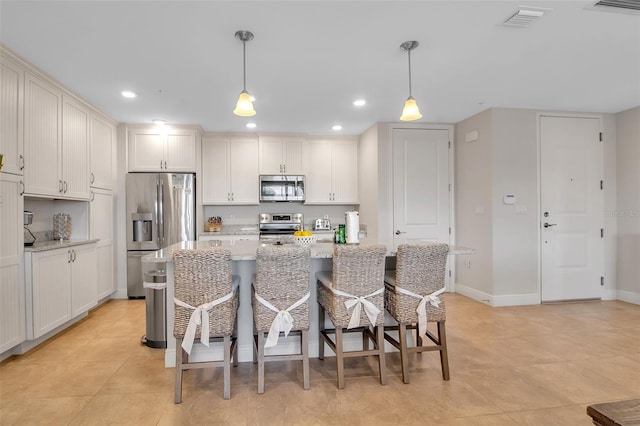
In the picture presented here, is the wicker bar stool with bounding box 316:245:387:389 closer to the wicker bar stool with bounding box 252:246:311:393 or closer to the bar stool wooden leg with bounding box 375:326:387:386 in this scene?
the bar stool wooden leg with bounding box 375:326:387:386

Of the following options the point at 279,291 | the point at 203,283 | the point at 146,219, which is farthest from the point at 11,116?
the point at 279,291

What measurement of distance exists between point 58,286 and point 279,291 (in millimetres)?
2465

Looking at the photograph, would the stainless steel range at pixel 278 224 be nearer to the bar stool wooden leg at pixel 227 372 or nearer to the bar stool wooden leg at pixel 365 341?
the bar stool wooden leg at pixel 365 341

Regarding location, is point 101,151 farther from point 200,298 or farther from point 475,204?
point 475,204

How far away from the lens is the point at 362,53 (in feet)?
8.73

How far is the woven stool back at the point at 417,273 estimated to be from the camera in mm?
2195

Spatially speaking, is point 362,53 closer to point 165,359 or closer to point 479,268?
point 165,359

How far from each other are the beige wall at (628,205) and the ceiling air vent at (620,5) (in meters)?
2.80

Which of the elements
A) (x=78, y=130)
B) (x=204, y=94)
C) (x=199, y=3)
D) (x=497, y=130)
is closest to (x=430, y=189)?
(x=497, y=130)

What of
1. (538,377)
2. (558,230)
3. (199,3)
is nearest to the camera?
(199,3)

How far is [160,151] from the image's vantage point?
473 centimetres

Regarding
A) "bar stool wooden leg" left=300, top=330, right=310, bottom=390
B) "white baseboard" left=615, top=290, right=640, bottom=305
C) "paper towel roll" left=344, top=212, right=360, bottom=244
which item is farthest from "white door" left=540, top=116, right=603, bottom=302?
"bar stool wooden leg" left=300, top=330, right=310, bottom=390

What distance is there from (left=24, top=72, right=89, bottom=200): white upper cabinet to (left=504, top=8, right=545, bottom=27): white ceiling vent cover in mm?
3915

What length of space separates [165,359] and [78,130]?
2808 mm
